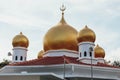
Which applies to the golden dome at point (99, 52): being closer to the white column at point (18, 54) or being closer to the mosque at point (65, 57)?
the mosque at point (65, 57)

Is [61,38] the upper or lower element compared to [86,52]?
upper

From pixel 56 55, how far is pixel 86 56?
133 inches

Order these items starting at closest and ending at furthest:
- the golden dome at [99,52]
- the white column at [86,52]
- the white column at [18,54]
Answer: the white column at [86,52] → the white column at [18,54] → the golden dome at [99,52]

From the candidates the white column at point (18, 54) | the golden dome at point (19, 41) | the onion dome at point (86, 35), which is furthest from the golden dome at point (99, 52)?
the white column at point (18, 54)

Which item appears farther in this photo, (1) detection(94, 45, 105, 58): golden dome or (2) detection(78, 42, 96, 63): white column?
(1) detection(94, 45, 105, 58): golden dome

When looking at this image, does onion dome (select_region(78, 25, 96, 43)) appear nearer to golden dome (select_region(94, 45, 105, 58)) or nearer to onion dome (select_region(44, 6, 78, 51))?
onion dome (select_region(44, 6, 78, 51))

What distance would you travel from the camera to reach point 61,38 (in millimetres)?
33219

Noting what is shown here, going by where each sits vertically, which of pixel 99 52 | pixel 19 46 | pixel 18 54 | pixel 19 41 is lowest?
pixel 18 54

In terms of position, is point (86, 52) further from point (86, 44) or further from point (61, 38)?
point (61, 38)

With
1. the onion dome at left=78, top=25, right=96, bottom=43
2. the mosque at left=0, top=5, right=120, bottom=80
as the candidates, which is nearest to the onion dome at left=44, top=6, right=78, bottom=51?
the mosque at left=0, top=5, right=120, bottom=80

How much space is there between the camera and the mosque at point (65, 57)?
29.2 metres

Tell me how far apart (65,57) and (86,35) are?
2875 mm

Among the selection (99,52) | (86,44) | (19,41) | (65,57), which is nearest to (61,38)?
(65,57)

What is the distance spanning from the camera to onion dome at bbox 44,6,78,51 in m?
33.1
